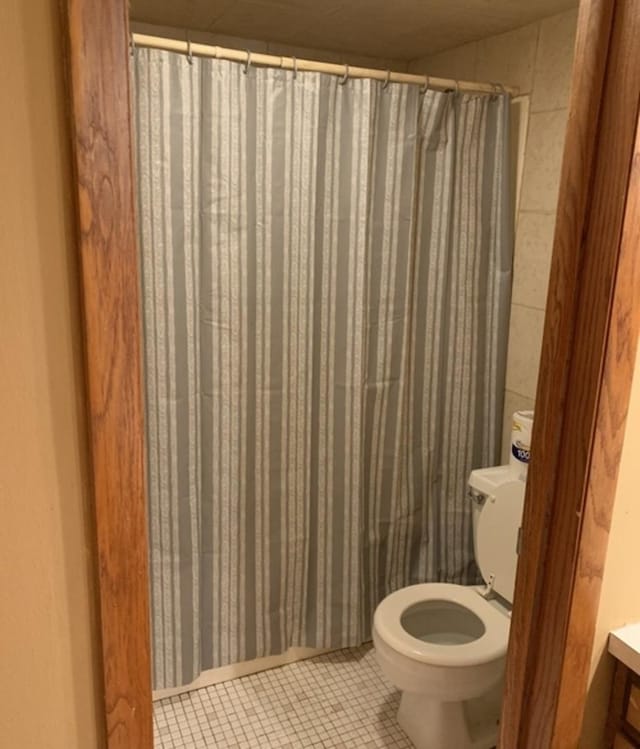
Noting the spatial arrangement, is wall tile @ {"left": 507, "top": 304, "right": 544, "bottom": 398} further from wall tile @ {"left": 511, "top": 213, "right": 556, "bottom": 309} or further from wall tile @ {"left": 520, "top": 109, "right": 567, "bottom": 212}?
wall tile @ {"left": 520, "top": 109, "right": 567, "bottom": 212}

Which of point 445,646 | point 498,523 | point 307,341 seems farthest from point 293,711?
point 307,341

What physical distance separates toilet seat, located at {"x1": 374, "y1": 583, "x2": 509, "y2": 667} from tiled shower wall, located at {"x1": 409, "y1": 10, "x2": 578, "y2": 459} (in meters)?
0.59

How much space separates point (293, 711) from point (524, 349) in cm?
142

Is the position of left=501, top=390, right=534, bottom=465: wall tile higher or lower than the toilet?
higher

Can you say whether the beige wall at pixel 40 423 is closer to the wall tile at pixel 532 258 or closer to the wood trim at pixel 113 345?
the wood trim at pixel 113 345

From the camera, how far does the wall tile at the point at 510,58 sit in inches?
81.0

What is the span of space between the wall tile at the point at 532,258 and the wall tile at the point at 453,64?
578mm

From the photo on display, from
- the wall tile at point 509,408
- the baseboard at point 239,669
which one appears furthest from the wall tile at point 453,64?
the baseboard at point 239,669

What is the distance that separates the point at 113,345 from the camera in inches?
27.6

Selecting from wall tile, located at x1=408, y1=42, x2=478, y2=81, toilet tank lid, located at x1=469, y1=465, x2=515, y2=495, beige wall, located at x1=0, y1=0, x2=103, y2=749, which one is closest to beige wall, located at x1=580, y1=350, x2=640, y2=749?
beige wall, located at x1=0, y1=0, x2=103, y2=749

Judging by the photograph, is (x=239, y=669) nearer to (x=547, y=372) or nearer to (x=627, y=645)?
(x=627, y=645)

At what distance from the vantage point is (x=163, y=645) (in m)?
2.08

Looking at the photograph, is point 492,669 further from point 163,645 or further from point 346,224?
point 346,224

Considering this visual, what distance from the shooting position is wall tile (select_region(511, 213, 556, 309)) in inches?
82.7
